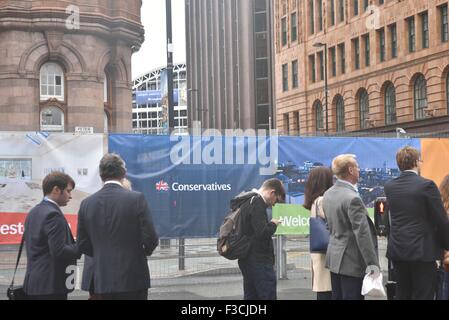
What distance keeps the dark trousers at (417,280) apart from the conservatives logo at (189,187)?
5110 mm

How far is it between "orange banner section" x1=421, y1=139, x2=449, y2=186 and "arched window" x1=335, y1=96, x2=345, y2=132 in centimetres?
4562

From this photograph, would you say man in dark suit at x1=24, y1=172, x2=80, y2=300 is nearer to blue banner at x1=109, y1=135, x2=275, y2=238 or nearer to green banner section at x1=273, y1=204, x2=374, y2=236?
blue banner at x1=109, y1=135, x2=275, y2=238

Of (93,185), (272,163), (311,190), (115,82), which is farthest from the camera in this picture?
(115,82)

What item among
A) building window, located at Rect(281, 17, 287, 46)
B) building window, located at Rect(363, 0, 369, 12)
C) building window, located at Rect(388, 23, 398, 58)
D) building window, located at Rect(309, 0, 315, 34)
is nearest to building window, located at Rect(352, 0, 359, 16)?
building window, located at Rect(363, 0, 369, 12)

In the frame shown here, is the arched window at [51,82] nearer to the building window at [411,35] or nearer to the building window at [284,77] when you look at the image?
the building window at [411,35]

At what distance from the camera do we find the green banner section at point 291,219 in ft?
38.8

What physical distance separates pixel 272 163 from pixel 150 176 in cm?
210

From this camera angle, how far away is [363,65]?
54.2 meters
